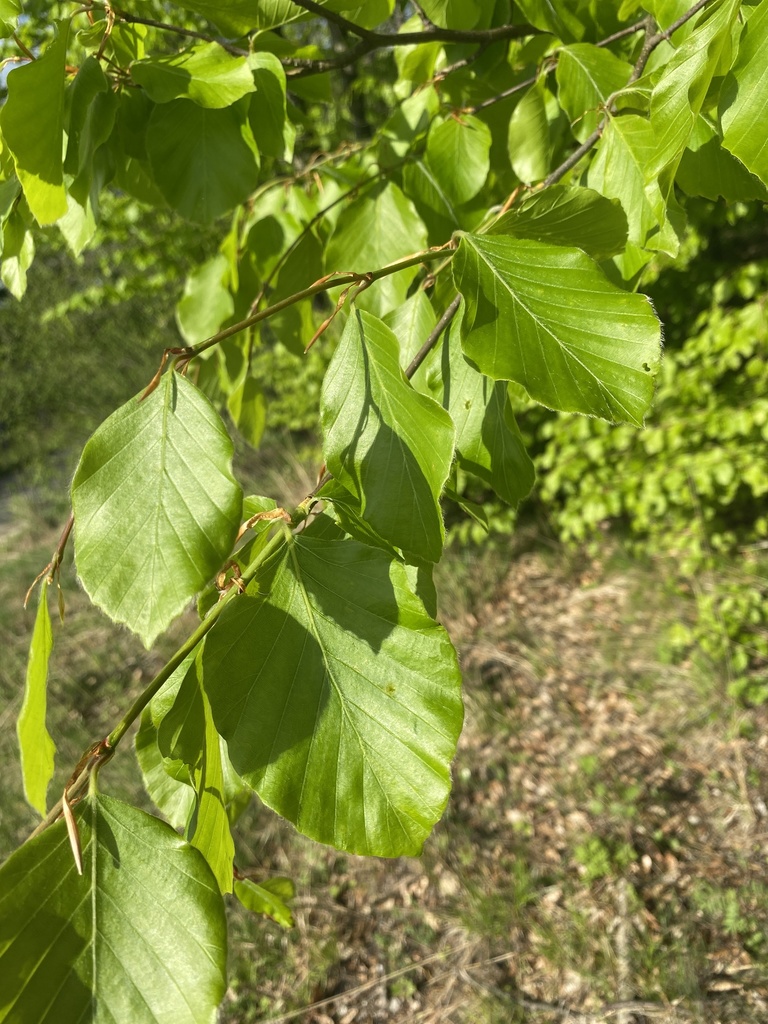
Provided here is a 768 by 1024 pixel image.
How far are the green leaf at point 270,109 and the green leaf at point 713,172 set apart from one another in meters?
0.44

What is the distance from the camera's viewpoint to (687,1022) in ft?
5.37

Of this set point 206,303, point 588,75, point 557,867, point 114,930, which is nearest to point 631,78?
point 588,75

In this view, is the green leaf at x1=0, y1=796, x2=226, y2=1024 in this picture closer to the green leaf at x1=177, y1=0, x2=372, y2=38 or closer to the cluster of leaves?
the cluster of leaves

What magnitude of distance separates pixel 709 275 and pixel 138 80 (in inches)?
138

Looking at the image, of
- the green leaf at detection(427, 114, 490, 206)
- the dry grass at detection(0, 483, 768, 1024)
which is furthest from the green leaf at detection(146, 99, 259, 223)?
the dry grass at detection(0, 483, 768, 1024)

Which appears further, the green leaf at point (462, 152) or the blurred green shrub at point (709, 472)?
the blurred green shrub at point (709, 472)

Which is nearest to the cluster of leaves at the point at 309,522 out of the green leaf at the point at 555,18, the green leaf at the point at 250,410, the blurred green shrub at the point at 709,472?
the green leaf at the point at 555,18

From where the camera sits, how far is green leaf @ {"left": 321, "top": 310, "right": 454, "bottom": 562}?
49 centimetres

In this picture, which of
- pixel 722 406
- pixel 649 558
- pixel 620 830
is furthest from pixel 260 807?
pixel 722 406

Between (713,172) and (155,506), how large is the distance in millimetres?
630

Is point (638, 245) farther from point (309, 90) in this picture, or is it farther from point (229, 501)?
point (309, 90)

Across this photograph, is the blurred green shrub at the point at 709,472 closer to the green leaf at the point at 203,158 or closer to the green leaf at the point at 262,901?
the green leaf at the point at 203,158

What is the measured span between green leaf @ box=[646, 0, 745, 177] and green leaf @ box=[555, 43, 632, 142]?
264mm

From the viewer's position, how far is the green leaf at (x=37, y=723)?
0.57 meters
